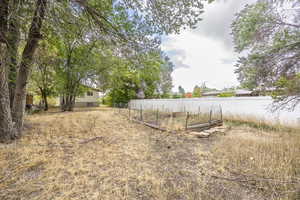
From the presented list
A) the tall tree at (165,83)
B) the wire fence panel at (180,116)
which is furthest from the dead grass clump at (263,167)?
the tall tree at (165,83)

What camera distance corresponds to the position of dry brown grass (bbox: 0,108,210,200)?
155 cm

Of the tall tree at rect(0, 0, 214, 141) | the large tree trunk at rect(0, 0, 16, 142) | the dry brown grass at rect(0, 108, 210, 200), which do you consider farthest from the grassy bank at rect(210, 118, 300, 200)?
the large tree trunk at rect(0, 0, 16, 142)

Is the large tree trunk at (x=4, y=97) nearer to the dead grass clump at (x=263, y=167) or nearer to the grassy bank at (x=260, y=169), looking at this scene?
the grassy bank at (x=260, y=169)

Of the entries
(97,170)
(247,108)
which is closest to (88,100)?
(97,170)

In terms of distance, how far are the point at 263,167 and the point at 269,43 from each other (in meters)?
3.48

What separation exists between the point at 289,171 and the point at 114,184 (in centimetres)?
277

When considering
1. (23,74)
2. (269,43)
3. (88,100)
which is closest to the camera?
(23,74)

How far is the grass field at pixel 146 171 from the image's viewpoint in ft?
5.12

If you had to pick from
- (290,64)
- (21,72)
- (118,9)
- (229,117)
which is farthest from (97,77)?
(290,64)

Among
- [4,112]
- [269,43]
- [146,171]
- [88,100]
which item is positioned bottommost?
[146,171]

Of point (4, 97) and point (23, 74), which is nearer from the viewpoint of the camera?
point (4, 97)

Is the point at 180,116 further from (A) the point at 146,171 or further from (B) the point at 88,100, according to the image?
(B) the point at 88,100

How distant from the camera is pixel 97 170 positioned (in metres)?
2.04

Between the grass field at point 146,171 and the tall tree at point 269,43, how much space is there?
185 centimetres
